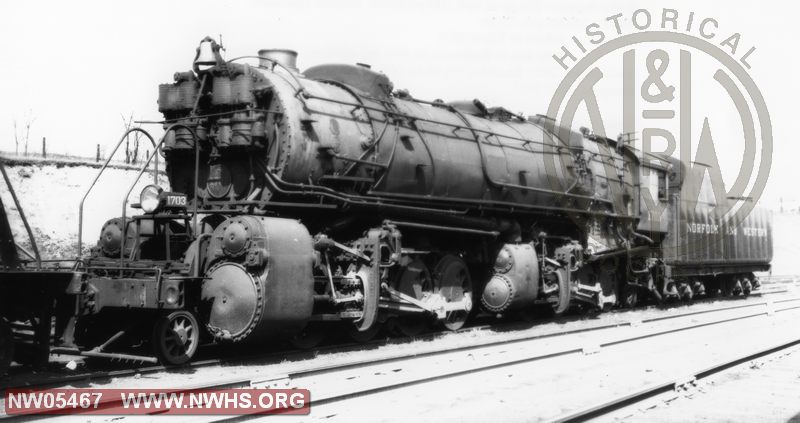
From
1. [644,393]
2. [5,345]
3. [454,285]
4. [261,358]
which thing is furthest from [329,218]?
[644,393]

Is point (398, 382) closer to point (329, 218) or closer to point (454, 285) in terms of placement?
point (329, 218)

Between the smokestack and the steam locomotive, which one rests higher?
the smokestack

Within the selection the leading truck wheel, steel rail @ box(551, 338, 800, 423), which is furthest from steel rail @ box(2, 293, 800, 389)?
steel rail @ box(551, 338, 800, 423)

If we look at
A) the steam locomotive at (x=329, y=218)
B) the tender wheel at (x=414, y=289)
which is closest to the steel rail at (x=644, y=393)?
the steam locomotive at (x=329, y=218)

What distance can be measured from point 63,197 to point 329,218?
86.0ft

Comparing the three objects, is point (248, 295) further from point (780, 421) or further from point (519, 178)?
point (519, 178)

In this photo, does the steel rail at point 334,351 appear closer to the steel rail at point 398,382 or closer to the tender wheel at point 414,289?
A: the steel rail at point 398,382

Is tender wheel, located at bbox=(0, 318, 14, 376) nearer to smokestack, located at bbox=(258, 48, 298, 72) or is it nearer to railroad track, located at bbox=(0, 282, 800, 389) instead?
railroad track, located at bbox=(0, 282, 800, 389)

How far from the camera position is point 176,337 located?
895 cm

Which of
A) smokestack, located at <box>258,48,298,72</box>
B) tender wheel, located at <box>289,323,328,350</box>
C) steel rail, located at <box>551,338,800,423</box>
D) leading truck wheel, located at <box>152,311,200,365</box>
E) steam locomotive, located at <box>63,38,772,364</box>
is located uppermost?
smokestack, located at <box>258,48,298,72</box>

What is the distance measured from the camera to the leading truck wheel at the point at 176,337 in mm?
8695

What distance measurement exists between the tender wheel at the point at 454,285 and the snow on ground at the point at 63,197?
1881 cm

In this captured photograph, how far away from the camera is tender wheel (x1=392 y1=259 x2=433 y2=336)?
11778 millimetres

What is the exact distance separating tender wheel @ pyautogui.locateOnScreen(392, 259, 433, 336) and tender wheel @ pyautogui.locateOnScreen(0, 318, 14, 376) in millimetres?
5848
